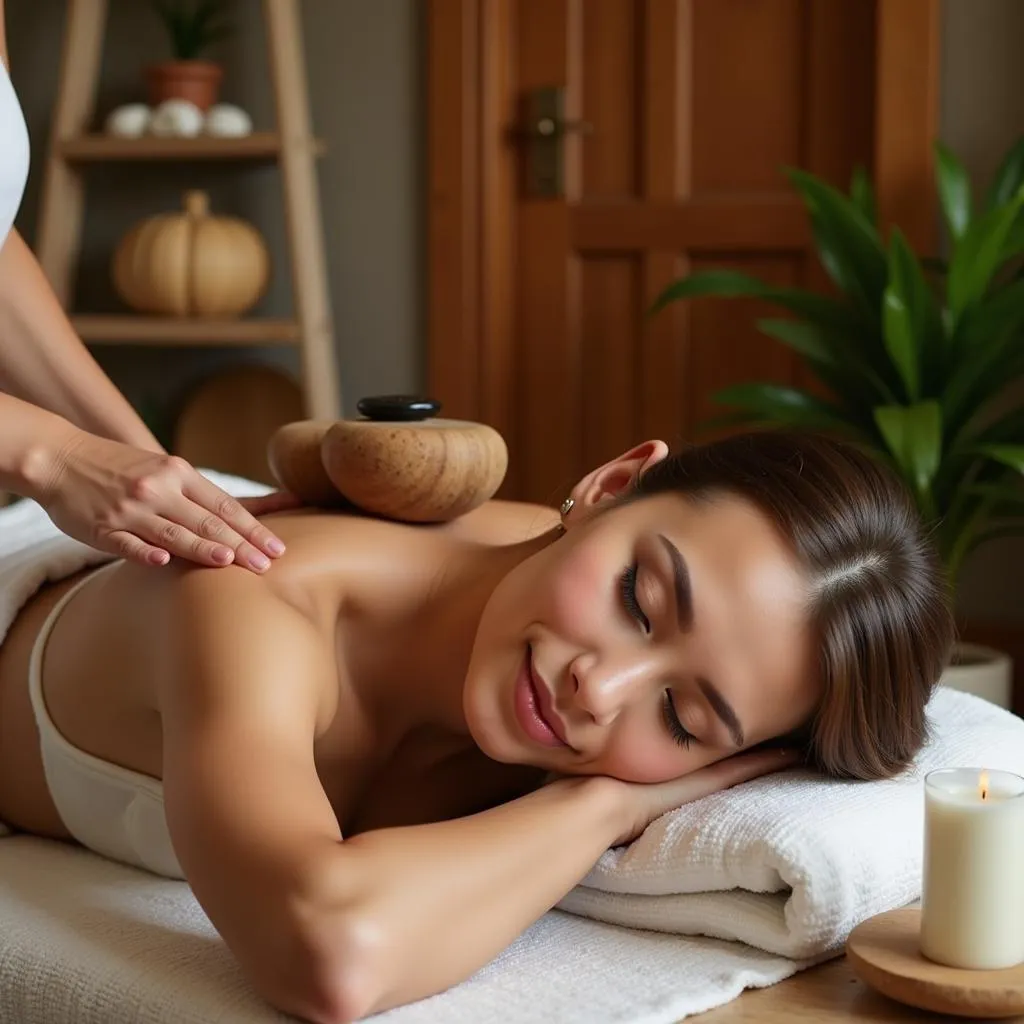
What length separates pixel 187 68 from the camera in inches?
164

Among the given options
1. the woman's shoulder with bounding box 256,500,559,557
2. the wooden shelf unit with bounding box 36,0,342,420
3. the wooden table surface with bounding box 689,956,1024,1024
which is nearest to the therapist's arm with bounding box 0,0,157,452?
the woman's shoulder with bounding box 256,500,559,557

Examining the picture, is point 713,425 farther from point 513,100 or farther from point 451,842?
point 451,842

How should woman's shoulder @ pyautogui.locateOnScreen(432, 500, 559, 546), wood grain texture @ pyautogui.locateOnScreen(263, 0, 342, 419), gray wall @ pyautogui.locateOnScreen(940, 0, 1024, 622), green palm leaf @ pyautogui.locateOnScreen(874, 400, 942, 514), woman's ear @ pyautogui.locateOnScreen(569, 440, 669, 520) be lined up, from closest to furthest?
woman's ear @ pyautogui.locateOnScreen(569, 440, 669, 520) < woman's shoulder @ pyautogui.locateOnScreen(432, 500, 559, 546) < green palm leaf @ pyautogui.locateOnScreen(874, 400, 942, 514) < gray wall @ pyautogui.locateOnScreen(940, 0, 1024, 622) < wood grain texture @ pyautogui.locateOnScreen(263, 0, 342, 419)

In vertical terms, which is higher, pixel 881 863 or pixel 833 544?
pixel 833 544

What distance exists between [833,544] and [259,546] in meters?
0.50

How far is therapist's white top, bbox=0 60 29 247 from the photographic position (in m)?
1.65

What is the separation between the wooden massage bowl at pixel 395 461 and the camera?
147 cm

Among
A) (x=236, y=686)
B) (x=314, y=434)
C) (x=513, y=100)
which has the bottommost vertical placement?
(x=236, y=686)

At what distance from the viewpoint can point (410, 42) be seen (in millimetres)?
4199

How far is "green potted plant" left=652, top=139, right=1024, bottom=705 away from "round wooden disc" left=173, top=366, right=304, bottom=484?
154 cm

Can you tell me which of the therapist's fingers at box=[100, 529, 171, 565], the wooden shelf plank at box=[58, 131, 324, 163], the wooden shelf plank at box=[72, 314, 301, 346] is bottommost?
the wooden shelf plank at box=[72, 314, 301, 346]

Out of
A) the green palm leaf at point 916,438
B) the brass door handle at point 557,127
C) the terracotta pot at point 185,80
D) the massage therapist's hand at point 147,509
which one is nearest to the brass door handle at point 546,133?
the brass door handle at point 557,127

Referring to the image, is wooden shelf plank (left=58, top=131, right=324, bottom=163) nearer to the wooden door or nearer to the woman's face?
the wooden door

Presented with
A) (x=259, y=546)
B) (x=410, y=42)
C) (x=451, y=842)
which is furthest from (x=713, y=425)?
(x=451, y=842)
